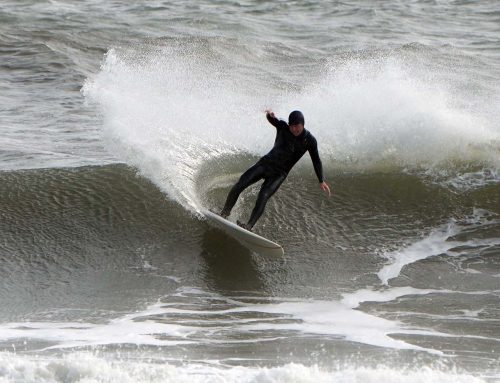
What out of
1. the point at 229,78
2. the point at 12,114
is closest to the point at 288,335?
the point at 12,114

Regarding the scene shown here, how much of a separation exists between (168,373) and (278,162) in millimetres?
3962

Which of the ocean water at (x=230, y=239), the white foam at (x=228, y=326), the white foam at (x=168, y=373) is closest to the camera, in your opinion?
the white foam at (x=168, y=373)

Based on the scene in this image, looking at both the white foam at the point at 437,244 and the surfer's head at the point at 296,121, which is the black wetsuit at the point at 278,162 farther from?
the white foam at the point at 437,244

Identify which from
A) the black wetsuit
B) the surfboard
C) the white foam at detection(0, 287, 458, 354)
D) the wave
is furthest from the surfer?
the white foam at detection(0, 287, 458, 354)

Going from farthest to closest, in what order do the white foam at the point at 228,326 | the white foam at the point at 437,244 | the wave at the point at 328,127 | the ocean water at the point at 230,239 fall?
1. the wave at the point at 328,127
2. the white foam at the point at 437,244
3. the white foam at the point at 228,326
4. the ocean water at the point at 230,239

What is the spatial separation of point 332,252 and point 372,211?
54.5 inches

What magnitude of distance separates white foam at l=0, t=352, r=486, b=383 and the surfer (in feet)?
11.3

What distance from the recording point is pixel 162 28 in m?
22.8

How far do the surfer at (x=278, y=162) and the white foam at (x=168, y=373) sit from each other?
3438 mm

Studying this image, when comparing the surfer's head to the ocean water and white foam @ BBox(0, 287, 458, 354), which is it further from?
white foam @ BBox(0, 287, 458, 354)

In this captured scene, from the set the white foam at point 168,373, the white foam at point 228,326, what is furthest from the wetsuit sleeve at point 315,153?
the white foam at point 168,373

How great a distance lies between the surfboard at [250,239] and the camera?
8.88m

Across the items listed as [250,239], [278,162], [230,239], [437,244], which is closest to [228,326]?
[250,239]

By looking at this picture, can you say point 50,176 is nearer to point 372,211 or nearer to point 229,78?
point 372,211
